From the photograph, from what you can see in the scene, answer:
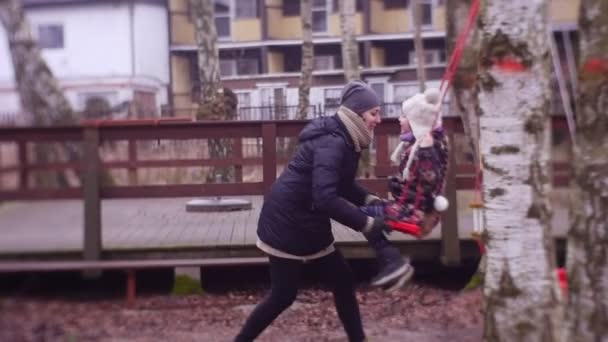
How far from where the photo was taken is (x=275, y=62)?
9633mm

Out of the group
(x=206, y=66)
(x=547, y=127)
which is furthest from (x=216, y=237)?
(x=547, y=127)

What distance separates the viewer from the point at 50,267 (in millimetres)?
7621

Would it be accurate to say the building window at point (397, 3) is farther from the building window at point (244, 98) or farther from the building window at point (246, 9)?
the building window at point (244, 98)

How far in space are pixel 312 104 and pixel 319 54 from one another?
1.22 meters

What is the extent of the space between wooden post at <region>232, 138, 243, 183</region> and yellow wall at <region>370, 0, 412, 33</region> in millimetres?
2711

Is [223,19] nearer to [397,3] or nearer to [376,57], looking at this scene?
[376,57]

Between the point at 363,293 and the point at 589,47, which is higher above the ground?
the point at 589,47

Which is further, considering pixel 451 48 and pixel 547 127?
pixel 451 48

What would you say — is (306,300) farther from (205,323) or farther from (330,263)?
(330,263)

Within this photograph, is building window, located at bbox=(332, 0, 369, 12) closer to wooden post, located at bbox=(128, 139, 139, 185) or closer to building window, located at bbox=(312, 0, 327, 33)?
building window, located at bbox=(312, 0, 327, 33)

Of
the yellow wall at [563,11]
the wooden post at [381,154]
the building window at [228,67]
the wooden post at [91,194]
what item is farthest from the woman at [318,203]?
the yellow wall at [563,11]

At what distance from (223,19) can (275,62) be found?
769 mm

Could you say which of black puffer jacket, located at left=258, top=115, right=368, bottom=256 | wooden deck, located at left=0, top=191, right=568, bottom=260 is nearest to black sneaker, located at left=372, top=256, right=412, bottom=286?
black puffer jacket, located at left=258, top=115, right=368, bottom=256

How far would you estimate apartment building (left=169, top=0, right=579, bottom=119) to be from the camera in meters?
9.12
